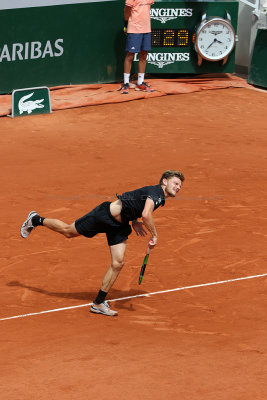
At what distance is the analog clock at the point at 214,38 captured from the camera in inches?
829

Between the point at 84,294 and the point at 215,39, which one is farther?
the point at 215,39

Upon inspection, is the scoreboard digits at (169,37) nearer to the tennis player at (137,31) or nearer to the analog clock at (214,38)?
the analog clock at (214,38)

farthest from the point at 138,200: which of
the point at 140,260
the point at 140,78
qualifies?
the point at 140,78

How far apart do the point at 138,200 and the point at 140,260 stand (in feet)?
7.39

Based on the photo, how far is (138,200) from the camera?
9109mm

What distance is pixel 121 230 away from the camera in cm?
928

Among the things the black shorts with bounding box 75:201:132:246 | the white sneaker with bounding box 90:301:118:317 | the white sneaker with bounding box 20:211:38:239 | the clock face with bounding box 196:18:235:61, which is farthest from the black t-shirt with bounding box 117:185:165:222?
the clock face with bounding box 196:18:235:61

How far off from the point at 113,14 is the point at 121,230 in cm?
1250

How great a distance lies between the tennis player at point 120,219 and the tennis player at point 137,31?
11.2 m

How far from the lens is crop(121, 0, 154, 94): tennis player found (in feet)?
Answer: 64.3

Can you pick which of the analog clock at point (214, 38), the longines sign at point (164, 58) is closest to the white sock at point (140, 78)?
the longines sign at point (164, 58)

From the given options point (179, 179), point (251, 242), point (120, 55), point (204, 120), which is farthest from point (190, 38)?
point (179, 179)

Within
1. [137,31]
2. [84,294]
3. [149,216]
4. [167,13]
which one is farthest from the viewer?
[167,13]

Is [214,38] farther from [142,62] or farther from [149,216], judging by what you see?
[149,216]
